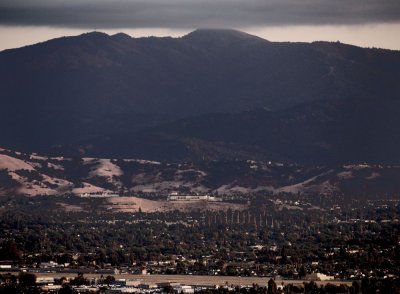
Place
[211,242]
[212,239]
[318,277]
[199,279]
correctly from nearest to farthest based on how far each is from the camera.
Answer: [318,277] < [199,279] < [211,242] < [212,239]

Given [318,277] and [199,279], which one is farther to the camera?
[199,279]

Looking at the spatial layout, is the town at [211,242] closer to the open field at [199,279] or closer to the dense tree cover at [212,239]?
the dense tree cover at [212,239]

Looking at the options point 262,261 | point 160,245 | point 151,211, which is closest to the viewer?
point 262,261

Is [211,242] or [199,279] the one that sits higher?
[211,242]

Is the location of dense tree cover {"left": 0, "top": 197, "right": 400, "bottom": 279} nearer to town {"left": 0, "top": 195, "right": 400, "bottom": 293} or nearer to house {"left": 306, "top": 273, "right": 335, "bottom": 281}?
town {"left": 0, "top": 195, "right": 400, "bottom": 293}

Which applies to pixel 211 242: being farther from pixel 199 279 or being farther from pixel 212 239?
pixel 199 279

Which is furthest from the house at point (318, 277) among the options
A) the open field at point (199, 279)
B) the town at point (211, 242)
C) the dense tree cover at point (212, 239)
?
the open field at point (199, 279)

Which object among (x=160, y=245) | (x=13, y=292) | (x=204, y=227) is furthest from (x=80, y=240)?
(x=13, y=292)

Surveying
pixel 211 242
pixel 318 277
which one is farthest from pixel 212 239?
pixel 318 277

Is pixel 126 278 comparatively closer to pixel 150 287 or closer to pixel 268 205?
pixel 150 287

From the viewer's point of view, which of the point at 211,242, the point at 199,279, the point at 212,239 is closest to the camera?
the point at 199,279

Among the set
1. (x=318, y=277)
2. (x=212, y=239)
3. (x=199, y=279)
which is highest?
(x=212, y=239)
